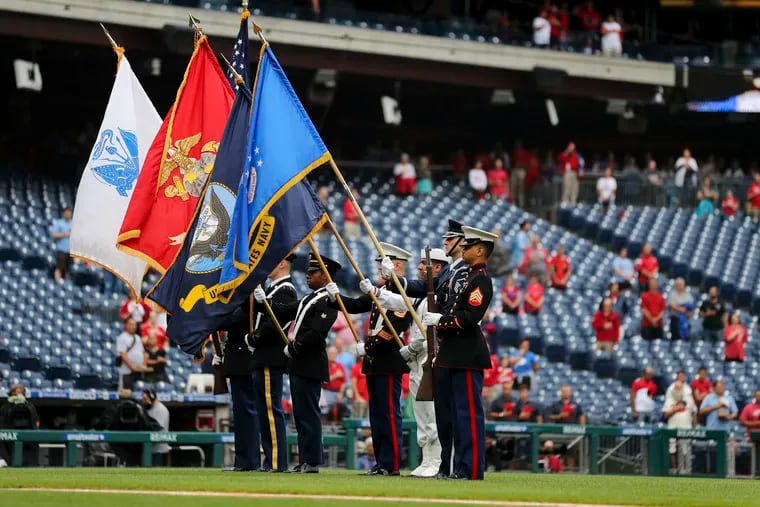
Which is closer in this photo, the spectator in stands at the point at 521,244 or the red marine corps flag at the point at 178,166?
the red marine corps flag at the point at 178,166

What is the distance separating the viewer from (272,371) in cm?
1389

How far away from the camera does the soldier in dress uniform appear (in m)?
13.6

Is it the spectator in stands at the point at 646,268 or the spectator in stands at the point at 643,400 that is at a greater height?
A: the spectator in stands at the point at 646,268

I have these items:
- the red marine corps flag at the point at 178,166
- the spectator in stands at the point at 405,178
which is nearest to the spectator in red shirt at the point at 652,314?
the spectator in stands at the point at 405,178

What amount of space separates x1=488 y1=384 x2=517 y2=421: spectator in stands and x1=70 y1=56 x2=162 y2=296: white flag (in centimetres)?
721

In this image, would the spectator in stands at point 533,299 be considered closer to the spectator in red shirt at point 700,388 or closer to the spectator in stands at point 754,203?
the spectator in red shirt at point 700,388

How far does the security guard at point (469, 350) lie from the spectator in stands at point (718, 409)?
32.5 feet

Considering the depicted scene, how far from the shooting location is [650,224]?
32.3 meters

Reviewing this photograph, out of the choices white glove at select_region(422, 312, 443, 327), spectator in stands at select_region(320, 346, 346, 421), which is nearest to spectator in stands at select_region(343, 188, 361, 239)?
spectator in stands at select_region(320, 346, 346, 421)

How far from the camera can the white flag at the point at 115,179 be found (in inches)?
615

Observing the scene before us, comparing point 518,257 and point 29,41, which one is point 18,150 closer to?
point 29,41

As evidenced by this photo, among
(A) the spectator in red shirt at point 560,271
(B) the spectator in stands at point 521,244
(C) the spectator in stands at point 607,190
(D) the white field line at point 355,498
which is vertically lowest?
(D) the white field line at point 355,498

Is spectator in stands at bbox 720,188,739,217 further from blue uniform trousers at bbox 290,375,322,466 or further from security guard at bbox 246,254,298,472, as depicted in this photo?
blue uniform trousers at bbox 290,375,322,466

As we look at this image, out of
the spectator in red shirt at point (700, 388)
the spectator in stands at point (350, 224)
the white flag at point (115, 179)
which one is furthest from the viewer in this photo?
the spectator in stands at point (350, 224)
